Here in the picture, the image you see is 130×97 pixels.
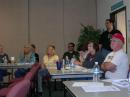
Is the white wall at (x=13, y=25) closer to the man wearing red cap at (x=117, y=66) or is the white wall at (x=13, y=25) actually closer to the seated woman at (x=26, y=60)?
the seated woman at (x=26, y=60)

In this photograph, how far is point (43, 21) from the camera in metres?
10.5

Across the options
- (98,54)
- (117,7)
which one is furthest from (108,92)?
(117,7)

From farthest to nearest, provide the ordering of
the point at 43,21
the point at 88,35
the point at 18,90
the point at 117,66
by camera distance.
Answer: the point at 43,21 < the point at 88,35 < the point at 117,66 < the point at 18,90

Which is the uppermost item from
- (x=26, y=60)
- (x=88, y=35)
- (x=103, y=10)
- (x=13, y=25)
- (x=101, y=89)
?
(x=103, y=10)

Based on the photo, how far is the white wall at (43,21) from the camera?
33.6 ft

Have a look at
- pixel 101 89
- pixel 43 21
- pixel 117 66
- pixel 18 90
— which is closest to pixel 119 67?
pixel 117 66

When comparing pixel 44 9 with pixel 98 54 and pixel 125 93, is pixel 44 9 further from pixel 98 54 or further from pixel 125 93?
pixel 125 93

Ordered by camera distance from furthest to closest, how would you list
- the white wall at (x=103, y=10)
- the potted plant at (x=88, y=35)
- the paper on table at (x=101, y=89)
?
the potted plant at (x=88, y=35) → the white wall at (x=103, y=10) → the paper on table at (x=101, y=89)

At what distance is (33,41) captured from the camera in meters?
10.4

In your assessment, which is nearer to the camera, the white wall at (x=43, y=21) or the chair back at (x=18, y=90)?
the chair back at (x=18, y=90)

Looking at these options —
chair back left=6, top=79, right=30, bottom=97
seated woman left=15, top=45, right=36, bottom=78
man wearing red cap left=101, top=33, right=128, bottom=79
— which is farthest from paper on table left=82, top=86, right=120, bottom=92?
seated woman left=15, top=45, right=36, bottom=78

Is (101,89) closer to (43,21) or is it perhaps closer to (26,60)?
(26,60)

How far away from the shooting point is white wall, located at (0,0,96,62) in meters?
10.2

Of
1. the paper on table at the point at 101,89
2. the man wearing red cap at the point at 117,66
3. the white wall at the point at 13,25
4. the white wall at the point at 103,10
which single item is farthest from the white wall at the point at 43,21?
the paper on table at the point at 101,89
